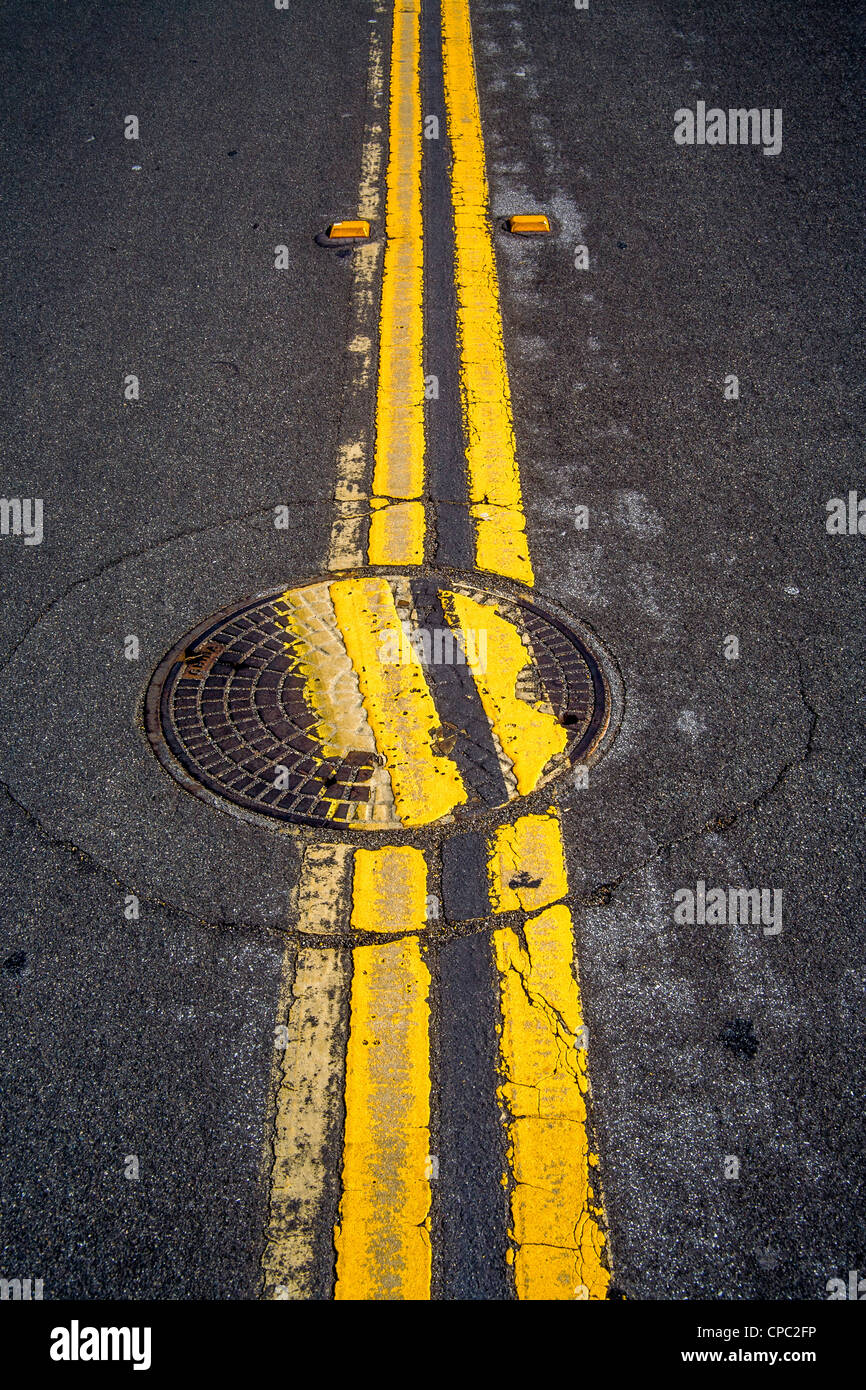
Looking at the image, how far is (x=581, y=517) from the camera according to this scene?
4.63 metres

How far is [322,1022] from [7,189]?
21.2 feet

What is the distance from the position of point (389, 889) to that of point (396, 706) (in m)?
0.78

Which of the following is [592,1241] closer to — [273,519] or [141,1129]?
[141,1129]

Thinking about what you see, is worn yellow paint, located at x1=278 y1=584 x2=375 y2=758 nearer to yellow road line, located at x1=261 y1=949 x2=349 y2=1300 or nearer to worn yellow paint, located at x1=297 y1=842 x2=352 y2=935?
worn yellow paint, located at x1=297 y1=842 x2=352 y2=935

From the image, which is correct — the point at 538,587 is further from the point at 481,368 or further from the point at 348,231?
the point at 348,231

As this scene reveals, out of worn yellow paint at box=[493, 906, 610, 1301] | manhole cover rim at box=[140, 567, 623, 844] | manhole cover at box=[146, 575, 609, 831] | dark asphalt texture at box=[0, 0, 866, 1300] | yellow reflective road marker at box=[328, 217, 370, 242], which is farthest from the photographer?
yellow reflective road marker at box=[328, 217, 370, 242]

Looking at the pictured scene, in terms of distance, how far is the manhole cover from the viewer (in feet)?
11.4

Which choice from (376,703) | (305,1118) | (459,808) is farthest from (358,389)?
(305,1118)

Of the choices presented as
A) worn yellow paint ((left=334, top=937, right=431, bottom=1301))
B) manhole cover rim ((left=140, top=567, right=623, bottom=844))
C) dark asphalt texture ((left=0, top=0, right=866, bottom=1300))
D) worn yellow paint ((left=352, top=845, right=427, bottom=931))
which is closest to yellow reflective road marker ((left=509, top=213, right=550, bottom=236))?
dark asphalt texture ((left=0, top=0, right=866, bottom=1300))

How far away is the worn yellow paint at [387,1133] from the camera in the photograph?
2383 mm

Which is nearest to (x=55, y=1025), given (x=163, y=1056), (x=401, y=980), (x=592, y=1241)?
(x=163, y=1056)

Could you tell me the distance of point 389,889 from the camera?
3180 millimetres

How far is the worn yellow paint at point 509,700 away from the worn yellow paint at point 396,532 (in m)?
0.32

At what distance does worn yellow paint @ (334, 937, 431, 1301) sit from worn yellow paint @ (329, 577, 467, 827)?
54 cm
